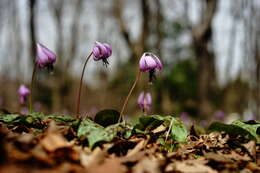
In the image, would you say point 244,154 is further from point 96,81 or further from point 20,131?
point 96,81

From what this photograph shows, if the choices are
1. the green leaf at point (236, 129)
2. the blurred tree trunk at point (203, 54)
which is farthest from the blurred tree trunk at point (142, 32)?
the green leaf at point (236, 129)

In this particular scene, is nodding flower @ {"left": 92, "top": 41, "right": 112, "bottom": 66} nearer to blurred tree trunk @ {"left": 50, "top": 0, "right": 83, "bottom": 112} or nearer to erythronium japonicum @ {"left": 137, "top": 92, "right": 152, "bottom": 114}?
erythronium japonicum @ {"left": 137, "top": 92, "right": 152, "bottom": 114}

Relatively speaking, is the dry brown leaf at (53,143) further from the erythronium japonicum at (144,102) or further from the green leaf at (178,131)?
the erythronium japonicum at (144,102)

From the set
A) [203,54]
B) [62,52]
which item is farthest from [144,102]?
[62,52]

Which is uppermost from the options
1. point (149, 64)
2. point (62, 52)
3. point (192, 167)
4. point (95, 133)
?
point (62, 52)

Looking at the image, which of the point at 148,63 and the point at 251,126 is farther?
the point at 148,63

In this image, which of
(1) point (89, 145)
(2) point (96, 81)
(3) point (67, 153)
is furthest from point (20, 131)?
(2) point (96, 81)

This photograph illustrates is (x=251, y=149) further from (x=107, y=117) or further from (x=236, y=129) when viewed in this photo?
(x=107, y=117)
